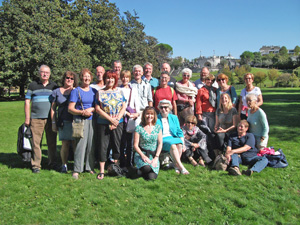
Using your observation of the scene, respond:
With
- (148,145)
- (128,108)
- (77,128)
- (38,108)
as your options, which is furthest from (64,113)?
(148,145)

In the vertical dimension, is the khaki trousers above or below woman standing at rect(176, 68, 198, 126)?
below

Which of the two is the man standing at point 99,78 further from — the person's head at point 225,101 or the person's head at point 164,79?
the person's head at point 225,101

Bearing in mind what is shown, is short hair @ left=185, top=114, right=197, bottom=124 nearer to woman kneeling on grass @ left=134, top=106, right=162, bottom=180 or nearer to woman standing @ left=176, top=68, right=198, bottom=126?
woman standing @ left=176, top=68, right=198, bottom=126

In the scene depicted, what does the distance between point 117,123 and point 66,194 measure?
1.75m

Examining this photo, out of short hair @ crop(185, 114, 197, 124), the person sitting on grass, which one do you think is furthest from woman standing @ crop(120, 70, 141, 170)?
the person sitting on grass

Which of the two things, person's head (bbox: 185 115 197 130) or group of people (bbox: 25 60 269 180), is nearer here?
group of people (bbox: 25 60 269 180)

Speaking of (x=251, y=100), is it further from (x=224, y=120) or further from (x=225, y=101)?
(x=224, y=120)

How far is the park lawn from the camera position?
3.97 m

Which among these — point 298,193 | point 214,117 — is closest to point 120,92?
point 214,117

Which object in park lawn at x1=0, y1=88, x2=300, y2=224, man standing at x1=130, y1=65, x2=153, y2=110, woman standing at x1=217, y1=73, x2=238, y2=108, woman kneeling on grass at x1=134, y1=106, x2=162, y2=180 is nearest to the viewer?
park lawn at x1=0, y1=88, x2=300, y2=224

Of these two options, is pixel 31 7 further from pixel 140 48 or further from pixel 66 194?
pixel 66 194

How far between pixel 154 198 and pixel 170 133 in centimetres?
190

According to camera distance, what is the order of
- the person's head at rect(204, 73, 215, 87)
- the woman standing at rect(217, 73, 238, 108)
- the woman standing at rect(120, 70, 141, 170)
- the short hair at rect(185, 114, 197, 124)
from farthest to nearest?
1. the person's head at rect(204, 73, 215, 87)
2. the woman standing at rect(217, 73, 238, 108)
3. the short hair at rect(185, 114, 197, 124)
4. the woman standing at rect(120, 70, 141, 170)

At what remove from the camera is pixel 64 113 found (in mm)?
5570
